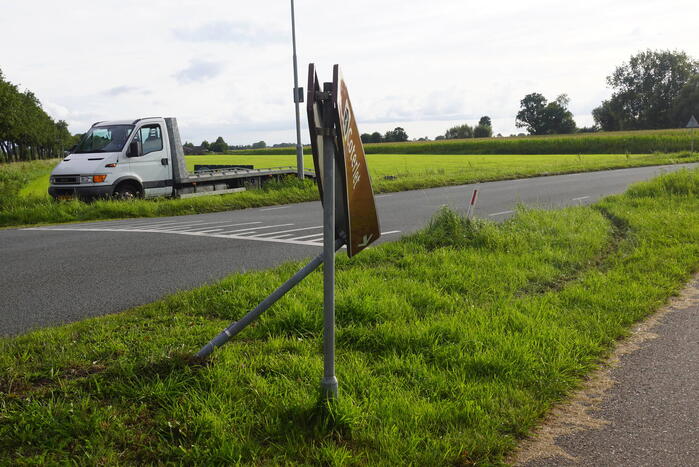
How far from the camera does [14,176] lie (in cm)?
1720

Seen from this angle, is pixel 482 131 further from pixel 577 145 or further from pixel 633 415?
pixel 633 415

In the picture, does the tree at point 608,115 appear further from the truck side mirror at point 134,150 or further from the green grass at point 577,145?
the truck side mirror at point 134,150

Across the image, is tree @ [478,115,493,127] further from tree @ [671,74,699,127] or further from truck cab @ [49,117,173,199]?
truck cab @ [49,117,173,199]

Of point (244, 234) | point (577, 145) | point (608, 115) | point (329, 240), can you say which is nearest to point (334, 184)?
point (329, 240)

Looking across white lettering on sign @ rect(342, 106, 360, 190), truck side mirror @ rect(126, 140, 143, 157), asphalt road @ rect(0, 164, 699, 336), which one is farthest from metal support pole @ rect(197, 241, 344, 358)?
truck side mirror @ rect(126, 140, 143, 157)

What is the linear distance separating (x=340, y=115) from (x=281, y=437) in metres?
1.68

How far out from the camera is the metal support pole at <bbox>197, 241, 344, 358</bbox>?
11.7 ft

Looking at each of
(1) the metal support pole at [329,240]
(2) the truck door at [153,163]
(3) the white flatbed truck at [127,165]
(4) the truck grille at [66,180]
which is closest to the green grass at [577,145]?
(3) the white flatbed truck at [127,165]

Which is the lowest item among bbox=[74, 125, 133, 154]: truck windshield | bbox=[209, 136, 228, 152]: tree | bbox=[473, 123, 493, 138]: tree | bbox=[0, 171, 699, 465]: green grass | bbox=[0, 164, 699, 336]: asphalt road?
bbox=[0, 171, 699, 465]: green grass

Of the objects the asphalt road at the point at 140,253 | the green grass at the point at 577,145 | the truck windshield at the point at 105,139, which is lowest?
the asphalt road at the point at 140,253

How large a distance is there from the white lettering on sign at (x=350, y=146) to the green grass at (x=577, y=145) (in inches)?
2155

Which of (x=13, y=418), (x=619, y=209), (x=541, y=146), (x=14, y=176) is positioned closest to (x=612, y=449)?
(x=13, y=418)

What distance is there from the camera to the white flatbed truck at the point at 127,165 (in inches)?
620

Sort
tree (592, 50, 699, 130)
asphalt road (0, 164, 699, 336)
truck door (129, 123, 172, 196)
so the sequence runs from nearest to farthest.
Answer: asphalt road (0, 164, 699, 336)
truck door (129, 123, 172, 196)
tree (592, 50, 699, 130)
